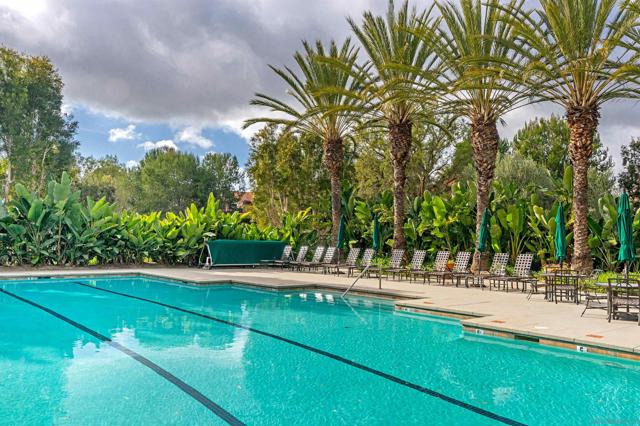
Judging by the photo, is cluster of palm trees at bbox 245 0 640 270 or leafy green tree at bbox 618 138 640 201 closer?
cluster of palm trees at bbox 245 0 640 270

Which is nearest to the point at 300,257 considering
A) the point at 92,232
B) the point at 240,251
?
the point at 240,251

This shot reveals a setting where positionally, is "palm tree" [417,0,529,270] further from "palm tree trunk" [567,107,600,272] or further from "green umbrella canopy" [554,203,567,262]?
"green umbrella canopy" [554,203,567,262]

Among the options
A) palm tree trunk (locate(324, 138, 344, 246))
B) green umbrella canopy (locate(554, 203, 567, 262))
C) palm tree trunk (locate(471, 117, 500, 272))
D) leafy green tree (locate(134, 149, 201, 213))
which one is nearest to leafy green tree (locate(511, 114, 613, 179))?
palm tree trunk (locate(324, 138, 344, 246))

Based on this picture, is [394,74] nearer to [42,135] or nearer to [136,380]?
[136,380]

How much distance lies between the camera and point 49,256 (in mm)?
20594

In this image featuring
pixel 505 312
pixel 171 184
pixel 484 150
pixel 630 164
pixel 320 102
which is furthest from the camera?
pixel 171 184

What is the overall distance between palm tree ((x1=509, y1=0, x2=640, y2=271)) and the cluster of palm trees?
27 mm

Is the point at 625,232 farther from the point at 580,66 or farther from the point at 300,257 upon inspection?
the point at 300,257

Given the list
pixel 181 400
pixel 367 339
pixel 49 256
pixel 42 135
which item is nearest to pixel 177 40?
pixel 49 256

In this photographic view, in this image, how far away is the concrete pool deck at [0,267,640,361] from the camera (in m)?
7.63

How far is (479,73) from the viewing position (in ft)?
45.2

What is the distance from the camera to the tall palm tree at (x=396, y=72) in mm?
18734

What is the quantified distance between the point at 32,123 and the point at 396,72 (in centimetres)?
3643

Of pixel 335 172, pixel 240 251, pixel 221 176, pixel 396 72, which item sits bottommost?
pixel 240 251
